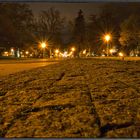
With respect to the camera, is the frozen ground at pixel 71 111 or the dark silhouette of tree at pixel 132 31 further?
the dark silhouette of tree at pixel 132 31

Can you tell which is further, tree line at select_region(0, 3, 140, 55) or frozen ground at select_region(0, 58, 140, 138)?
tree line at select_region(0, 3, 140, 55)

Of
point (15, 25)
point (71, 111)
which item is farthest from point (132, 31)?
point (71, 111)

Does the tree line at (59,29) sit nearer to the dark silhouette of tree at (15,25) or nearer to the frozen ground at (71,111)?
the dark silhouette of tree at (15,25)

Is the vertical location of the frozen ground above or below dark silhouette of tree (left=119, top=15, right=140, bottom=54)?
below

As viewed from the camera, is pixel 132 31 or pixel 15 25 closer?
pixel 132 31

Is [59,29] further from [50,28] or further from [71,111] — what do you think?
[71,111]

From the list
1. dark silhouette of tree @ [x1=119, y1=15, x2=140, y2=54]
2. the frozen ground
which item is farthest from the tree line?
the frozen ground

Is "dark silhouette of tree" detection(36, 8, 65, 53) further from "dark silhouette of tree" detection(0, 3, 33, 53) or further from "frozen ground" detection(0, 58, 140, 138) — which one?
"frozen ground" detection(0, 58, 140, 138)

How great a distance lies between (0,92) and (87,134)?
433 centimetres

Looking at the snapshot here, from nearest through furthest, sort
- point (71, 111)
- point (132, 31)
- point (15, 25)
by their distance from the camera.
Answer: point (71, 111)
point (132, 31)
point (15, 25)

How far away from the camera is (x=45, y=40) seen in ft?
188

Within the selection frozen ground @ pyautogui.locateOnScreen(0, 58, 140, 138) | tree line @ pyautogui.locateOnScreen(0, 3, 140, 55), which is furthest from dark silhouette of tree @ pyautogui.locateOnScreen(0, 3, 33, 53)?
frozen ground @ pyautogui.locateOnScreen(0, 58, 140, 138)

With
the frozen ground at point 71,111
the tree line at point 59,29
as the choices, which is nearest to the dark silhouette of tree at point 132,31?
the tree line at point 59,29

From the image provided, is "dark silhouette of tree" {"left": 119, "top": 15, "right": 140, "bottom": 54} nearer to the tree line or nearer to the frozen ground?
the tree line
